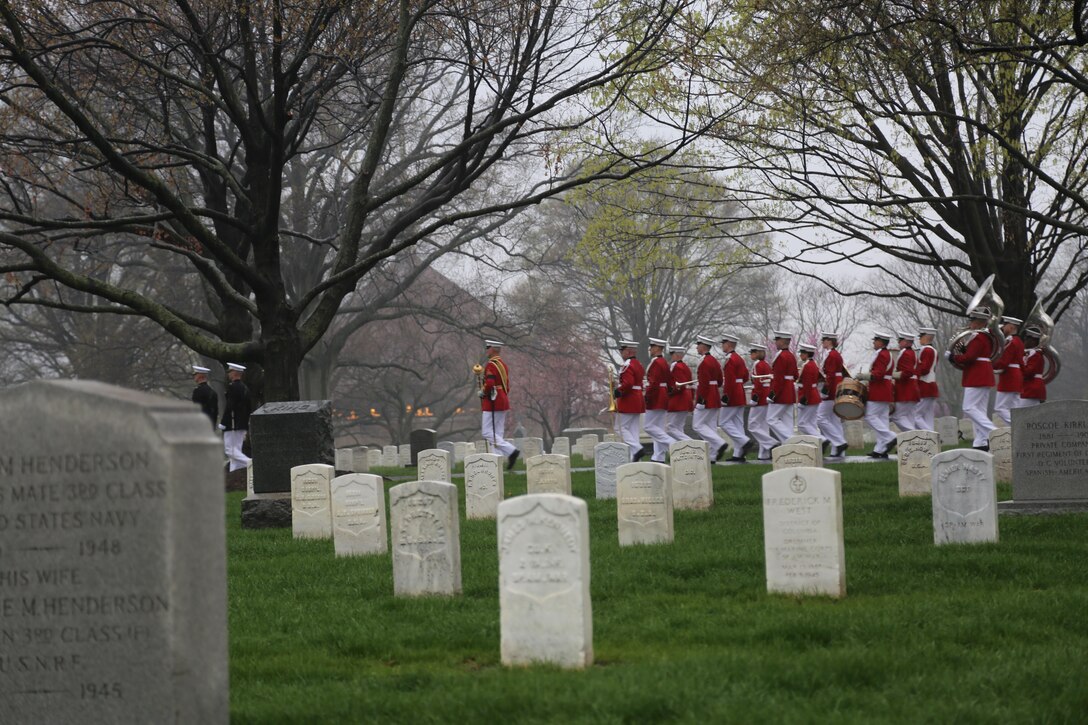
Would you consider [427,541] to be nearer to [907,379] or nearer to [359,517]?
[359,517]

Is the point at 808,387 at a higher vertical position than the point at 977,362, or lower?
lower

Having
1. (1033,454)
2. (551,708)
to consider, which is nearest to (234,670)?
(551,708)

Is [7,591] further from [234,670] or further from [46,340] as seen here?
[46,340]

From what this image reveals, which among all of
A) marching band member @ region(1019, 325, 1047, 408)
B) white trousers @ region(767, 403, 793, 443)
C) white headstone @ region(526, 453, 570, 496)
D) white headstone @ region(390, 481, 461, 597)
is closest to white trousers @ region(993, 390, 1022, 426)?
marching band member @ region(1019, 325, 1047, 408)

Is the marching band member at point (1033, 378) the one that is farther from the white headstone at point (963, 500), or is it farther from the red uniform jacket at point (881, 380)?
the white headstone at point (963, 500)

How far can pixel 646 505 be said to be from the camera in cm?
1173

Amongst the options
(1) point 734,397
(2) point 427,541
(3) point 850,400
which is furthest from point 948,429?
(2) point 427,541

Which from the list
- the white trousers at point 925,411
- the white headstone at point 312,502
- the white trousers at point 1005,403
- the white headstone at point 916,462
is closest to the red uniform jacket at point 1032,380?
the white trousers at point 1005,403

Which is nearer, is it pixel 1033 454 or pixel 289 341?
pixel 1033 454

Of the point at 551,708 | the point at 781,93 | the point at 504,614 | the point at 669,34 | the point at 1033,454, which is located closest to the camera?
the point at 551,708

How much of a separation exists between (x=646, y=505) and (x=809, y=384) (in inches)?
472

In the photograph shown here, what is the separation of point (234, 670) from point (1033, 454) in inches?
352

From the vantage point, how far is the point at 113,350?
3369 centimetres

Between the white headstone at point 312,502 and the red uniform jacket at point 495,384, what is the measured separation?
29.3 ft
